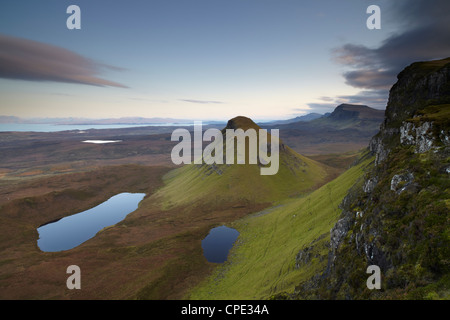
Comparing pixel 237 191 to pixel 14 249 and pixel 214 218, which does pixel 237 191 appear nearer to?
pixel 214 218

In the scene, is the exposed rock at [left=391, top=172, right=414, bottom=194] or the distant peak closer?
the exposed rock at [left=391, top=172, right=414, bottom=194]

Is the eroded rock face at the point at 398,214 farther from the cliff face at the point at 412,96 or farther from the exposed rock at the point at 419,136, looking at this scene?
the cliff face at the point at 412,96

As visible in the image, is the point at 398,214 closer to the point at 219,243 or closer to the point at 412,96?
the point at 412,96

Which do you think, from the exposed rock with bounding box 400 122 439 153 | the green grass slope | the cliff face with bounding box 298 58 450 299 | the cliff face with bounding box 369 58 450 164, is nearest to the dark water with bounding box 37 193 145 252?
the green grass slope

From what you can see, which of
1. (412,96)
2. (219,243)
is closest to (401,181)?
(412,96)

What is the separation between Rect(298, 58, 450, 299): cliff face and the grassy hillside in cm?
808

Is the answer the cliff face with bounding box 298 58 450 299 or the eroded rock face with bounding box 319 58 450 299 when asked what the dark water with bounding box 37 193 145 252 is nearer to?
the cliff face with bounding box 298 58 450 299

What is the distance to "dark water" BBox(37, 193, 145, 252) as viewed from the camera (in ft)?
296

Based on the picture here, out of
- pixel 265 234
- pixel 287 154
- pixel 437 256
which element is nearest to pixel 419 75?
pixel 437 256

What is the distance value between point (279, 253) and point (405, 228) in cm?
3793

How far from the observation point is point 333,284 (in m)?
25.5

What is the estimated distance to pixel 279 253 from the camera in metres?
53.8
